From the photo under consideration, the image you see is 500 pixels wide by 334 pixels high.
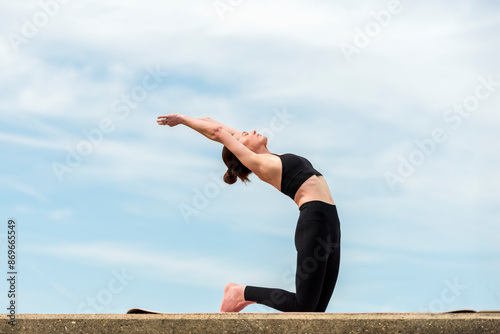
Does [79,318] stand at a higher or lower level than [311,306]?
higher

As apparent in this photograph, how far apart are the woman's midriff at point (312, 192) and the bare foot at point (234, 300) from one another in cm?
107

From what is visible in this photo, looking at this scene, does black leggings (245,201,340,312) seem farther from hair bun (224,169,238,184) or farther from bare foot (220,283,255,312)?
hair bun (224,169,238,184)

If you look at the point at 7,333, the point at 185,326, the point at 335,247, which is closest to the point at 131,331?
the point at 185,326

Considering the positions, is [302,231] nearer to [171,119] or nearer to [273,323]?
[273,323]

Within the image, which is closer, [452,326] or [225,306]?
[452,326]

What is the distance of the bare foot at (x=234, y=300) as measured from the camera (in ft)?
18.6

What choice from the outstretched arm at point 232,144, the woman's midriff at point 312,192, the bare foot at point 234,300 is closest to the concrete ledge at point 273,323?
the bare foot at point 234,300

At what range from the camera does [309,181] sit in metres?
5.71

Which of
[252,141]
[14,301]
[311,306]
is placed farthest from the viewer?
[252,141]

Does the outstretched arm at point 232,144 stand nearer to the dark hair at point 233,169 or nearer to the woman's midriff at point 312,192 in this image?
the dark hair at point 233,169

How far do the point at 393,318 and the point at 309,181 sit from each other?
197cm

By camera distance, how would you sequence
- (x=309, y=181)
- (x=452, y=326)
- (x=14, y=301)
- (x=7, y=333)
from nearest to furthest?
(x=452, y=326) → (x=7, y=333) → (x=14, y=301) → (x=309, y=181)

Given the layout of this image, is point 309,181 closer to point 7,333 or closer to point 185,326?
point 185,326

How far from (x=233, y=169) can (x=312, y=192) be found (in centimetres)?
106
